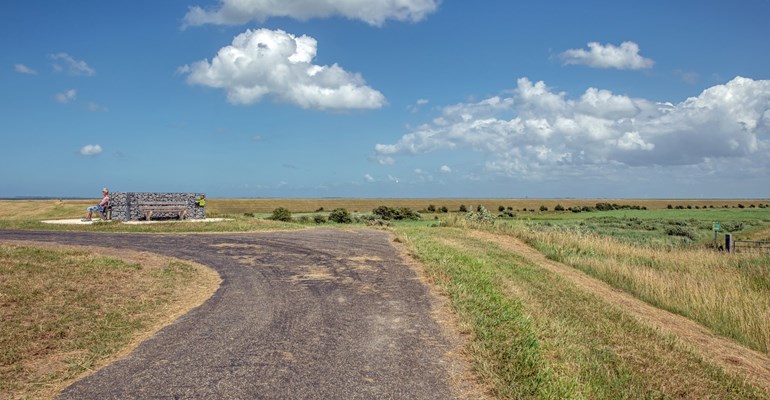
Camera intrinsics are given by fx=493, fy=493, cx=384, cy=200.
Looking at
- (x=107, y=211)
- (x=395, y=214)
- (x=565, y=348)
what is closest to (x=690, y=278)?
(x=565, y=348)

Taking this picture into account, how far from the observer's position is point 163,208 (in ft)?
90.0

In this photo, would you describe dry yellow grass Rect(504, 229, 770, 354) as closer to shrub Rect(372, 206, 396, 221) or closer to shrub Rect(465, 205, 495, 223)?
shrub Rect(465, 205, 495, 223)

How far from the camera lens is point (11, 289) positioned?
861 cm

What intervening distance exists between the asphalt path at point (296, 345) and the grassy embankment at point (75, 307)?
418 mm

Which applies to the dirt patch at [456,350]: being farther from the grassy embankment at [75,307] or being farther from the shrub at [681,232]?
→ the shrub at [681,232]

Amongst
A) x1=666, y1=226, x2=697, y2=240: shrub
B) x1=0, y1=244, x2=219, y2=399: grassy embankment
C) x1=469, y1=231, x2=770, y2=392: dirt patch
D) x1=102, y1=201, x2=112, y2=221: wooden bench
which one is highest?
x1=102, y1=201, x2=112, y2=221: wooden bench

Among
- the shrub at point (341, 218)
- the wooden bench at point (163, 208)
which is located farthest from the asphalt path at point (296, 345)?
the shrub at point (341, 218)

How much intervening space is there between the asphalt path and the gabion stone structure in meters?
17.0

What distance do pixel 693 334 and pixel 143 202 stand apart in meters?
26.0

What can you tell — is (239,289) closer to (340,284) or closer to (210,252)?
(340,284)

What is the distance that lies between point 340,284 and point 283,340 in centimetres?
392

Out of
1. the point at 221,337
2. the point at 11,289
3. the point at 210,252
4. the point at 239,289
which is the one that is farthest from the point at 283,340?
the point at 210,252

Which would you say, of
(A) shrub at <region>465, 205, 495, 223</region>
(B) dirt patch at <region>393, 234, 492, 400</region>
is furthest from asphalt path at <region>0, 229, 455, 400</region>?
(A) shrub at <region>465, 205, 495, 223</region>

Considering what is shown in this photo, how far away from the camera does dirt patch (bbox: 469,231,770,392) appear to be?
8.94 m
